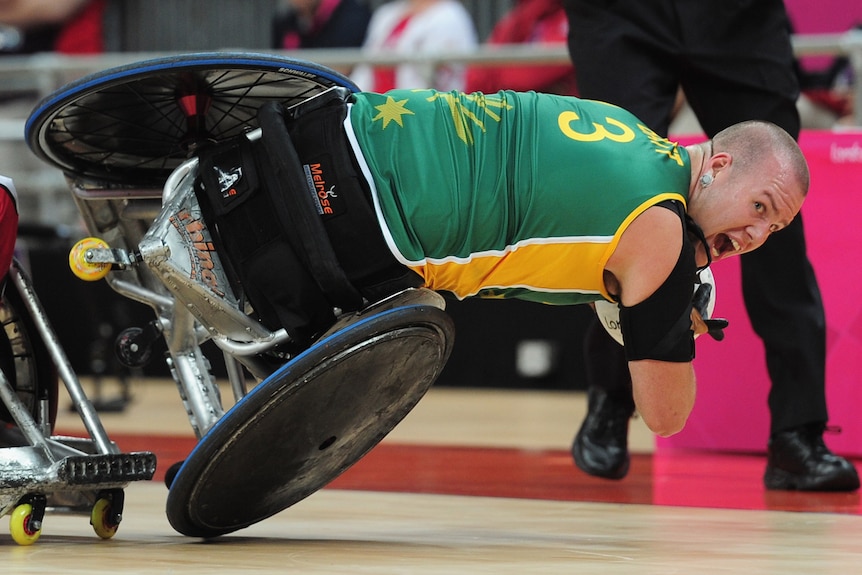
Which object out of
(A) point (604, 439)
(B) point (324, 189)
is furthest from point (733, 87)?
(B) point (324, 189)

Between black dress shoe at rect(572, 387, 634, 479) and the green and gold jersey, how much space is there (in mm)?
979

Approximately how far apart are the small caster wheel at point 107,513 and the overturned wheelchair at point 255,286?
0.14m

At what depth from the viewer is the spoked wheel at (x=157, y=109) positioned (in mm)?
2246

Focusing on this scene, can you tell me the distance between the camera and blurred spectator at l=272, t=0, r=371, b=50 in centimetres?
676

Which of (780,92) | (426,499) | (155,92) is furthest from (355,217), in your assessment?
(780,92)

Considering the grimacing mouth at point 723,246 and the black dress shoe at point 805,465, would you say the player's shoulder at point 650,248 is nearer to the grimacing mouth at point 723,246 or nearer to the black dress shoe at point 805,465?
the grimacing mouth at point 723,246

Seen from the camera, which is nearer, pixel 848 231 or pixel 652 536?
pixel 652 536

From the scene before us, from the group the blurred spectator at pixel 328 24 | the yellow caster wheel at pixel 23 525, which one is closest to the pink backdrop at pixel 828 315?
the yellow caster wheel at pixel 23 525

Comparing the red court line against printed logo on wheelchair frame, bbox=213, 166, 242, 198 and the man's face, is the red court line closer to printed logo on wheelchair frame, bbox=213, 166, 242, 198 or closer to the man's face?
the man's face

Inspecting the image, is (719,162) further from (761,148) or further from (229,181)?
(229,181)

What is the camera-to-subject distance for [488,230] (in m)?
2.21

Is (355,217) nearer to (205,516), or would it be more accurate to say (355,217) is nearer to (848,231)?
(205,516)

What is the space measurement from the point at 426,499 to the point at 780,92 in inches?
48.2

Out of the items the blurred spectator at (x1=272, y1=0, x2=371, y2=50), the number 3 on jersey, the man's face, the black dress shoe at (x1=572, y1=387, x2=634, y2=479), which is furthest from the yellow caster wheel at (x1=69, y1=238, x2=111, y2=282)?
the blurred spectator at (x1=272, y1=0, x2=371, y2=50)
